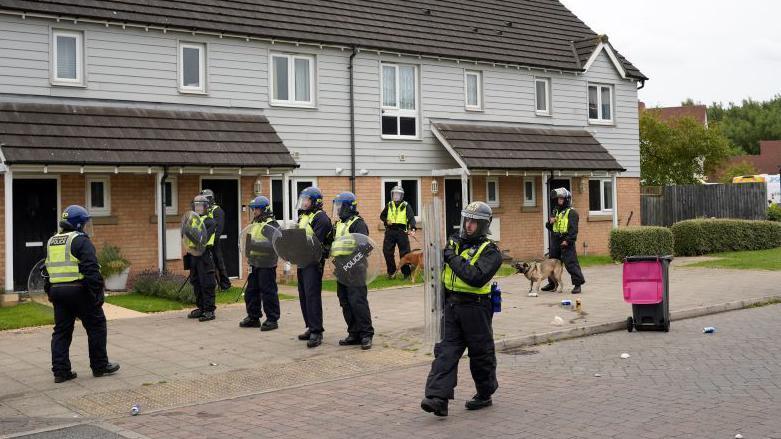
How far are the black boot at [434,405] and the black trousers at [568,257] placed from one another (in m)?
8.56

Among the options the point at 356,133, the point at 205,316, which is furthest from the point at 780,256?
the point at 205,316

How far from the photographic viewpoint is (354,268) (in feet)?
34.9

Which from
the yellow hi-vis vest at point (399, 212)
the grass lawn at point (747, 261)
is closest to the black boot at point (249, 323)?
the yellow hi-vis vest at point (399, 212)

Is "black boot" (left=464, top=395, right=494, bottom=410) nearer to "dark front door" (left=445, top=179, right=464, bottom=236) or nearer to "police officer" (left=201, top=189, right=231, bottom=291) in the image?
"police officer" (left=201, top=189, right=231, bottom=291)

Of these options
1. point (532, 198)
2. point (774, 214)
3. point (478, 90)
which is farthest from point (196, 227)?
point (774, 214)

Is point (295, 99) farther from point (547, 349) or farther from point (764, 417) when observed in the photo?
point (764, 417)

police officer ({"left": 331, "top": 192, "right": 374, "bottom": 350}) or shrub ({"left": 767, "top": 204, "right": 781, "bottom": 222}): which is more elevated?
shrub ({"left": 767, "top": 204, "right": 781, "bottom": 222})

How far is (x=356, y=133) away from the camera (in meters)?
20.7

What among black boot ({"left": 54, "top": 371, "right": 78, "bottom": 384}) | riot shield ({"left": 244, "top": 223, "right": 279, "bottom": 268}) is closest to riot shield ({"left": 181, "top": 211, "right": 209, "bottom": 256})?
riot shield ({"left": 244, "top": 223, "right": 279, "bottom": 268})

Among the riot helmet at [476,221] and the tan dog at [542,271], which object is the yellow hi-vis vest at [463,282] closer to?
the riot helmet at [476,221]

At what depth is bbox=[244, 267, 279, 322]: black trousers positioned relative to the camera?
39.9 feet

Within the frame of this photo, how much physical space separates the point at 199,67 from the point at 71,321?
10.5 metres

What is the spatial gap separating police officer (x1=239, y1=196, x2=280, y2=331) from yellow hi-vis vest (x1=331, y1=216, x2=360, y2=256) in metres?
1.52

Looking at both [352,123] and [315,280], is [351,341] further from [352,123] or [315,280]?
[352,123]
